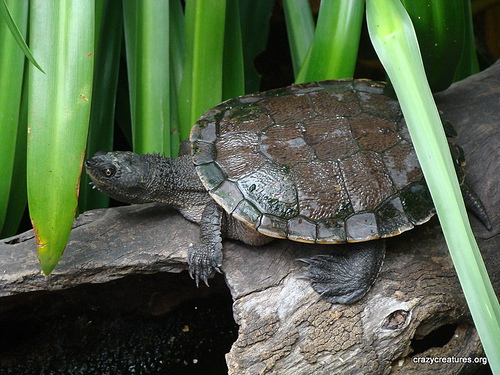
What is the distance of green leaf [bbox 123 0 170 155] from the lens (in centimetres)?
159

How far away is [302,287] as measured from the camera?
1.33 meters

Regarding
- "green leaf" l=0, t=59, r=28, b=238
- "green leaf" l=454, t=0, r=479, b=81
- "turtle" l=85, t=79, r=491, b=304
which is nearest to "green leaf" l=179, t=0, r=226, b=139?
"turtle" l=85, t=79, r=491, b=304

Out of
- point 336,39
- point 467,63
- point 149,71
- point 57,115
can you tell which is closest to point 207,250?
point 57,115

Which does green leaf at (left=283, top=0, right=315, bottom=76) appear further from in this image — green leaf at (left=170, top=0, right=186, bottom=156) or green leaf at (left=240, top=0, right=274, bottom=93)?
green leaf at (left=170, top=0, right=186, bottom=156)

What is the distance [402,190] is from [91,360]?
1.13 meters

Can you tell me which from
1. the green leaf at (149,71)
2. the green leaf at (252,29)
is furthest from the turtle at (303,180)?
the green leaf at (252,29)

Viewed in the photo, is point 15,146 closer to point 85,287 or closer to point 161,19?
point 85,287

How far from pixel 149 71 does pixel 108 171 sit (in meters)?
0.38

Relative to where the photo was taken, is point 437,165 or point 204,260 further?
point 204,260

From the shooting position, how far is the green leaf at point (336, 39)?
151 centimetres

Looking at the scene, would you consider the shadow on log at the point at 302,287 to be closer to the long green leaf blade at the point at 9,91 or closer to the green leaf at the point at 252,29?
the long green leaf blade at the point at 9,91

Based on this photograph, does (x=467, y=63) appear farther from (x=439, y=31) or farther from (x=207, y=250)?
(x=207, y=250)

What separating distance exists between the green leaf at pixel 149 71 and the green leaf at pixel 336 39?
0.49 m

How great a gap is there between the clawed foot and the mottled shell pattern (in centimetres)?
13
